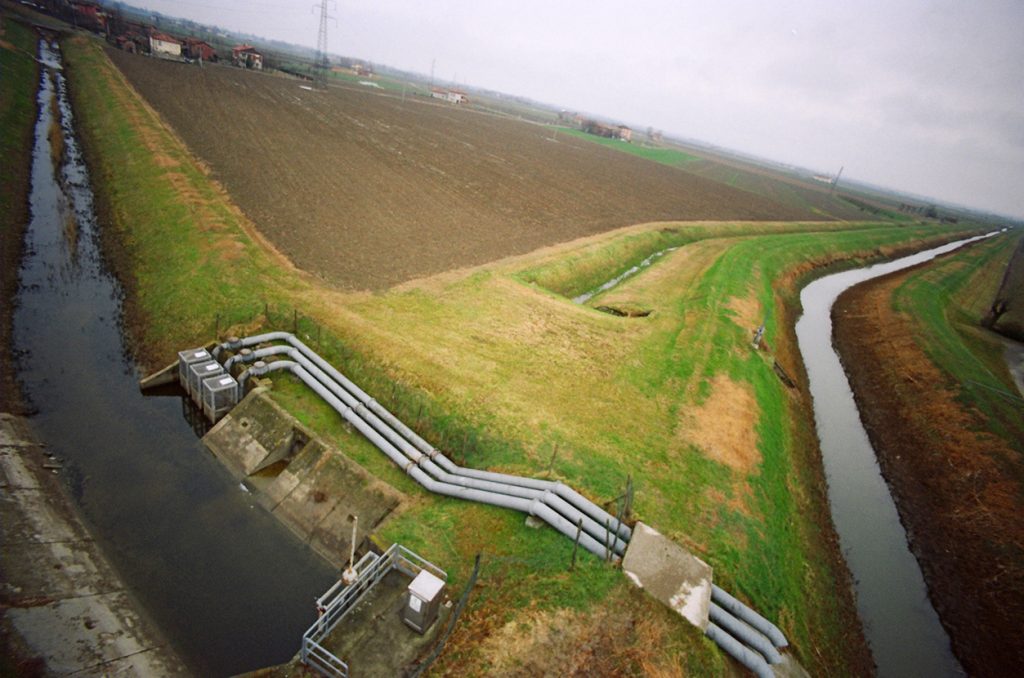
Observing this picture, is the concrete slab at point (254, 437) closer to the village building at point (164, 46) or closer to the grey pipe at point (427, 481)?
the grey pipe at point (427, 481)

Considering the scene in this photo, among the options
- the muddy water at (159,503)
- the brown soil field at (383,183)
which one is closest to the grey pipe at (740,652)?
the muddy water at (159,503)

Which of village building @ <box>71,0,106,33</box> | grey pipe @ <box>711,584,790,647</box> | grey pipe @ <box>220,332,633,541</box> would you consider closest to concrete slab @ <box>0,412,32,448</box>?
grey pipe @ <box>220,332,633,541</box>

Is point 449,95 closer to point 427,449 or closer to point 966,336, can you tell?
point 966,336

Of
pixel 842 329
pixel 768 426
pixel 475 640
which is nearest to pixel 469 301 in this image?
pixel 768 426

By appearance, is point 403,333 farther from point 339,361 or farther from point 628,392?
point 628,392

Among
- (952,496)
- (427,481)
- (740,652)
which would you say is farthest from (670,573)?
(952,496)
